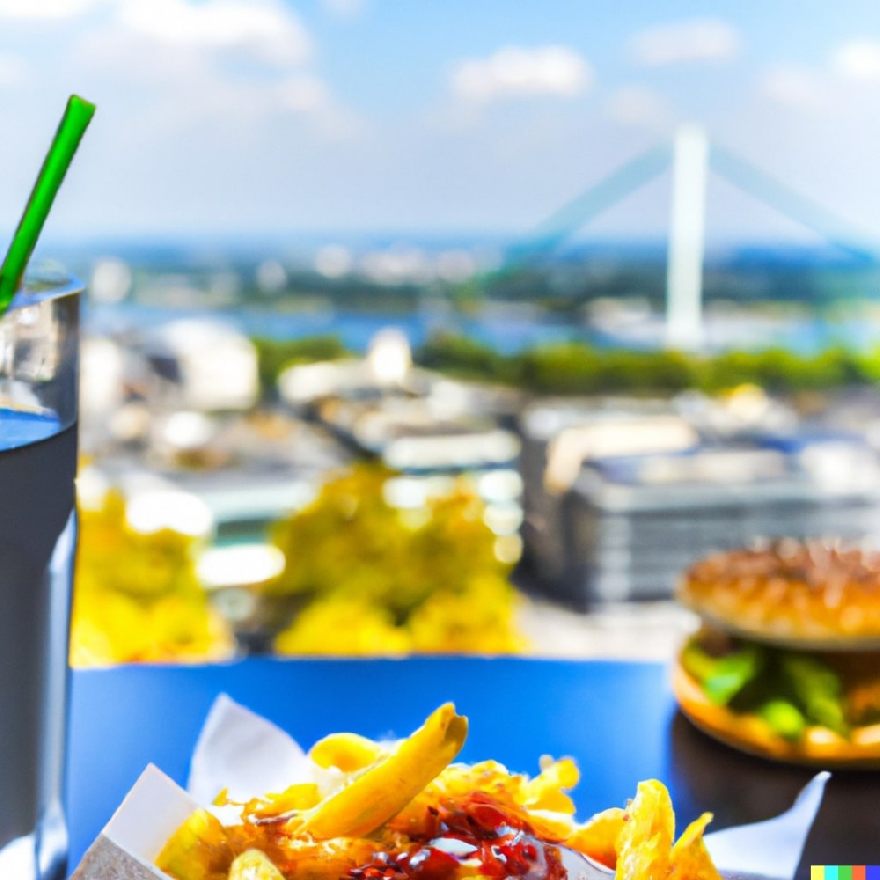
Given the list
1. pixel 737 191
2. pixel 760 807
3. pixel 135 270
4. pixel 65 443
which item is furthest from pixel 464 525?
pixel 737 191

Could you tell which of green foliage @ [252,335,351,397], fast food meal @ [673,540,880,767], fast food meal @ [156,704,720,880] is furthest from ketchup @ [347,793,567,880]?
green foliage @ [252,335,351,397]

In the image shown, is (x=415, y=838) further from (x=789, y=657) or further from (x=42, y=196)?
(x=789, y=657)

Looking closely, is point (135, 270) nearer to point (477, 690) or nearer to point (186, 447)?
point (186, 447)

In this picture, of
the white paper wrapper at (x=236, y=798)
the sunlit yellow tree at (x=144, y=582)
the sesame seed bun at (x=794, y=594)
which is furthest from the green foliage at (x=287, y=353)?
the white paper wrapper at (x=236, y=798)

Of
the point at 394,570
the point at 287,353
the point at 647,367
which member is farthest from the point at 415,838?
the point at 647,367

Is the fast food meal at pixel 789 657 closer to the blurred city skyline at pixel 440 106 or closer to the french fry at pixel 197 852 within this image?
the french fry at pixel 197 852
